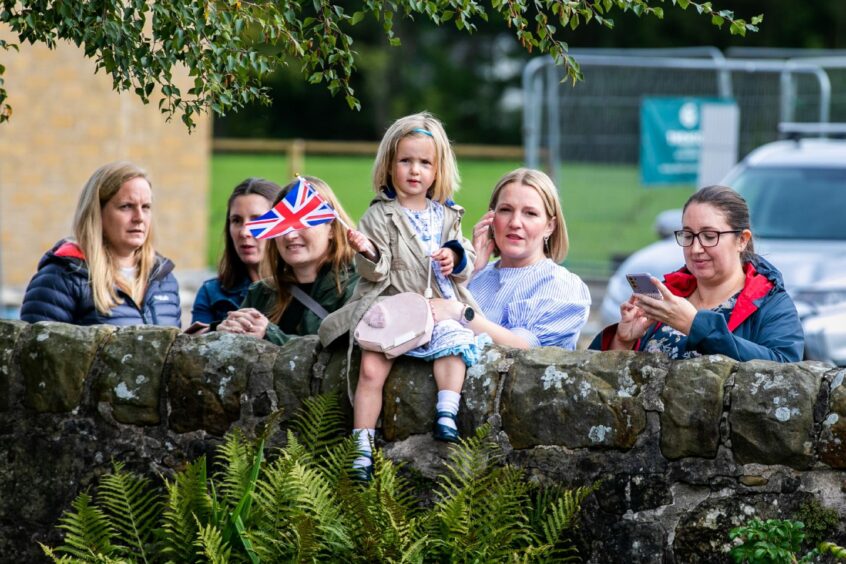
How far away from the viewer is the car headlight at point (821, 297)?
8633mm

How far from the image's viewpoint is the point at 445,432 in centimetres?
417

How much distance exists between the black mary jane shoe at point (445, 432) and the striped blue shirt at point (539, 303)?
22.4 inches

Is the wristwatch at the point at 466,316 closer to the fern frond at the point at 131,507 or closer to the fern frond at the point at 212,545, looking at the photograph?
the fern frond at the point at 212,545

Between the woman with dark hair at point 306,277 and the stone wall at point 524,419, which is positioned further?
the woman with dark hair at point 306,277

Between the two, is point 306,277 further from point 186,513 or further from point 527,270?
point 186,513

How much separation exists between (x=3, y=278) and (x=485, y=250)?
1115 centimetres

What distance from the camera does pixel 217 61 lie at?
465 centimetres

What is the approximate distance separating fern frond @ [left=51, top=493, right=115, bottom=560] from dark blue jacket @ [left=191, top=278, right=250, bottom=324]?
1551 mm

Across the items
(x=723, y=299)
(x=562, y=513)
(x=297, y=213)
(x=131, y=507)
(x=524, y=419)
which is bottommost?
(x=131, y=507)

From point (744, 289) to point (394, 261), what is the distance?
1215 millimetres

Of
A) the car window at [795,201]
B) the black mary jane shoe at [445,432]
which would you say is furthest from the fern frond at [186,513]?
the car window at [795,201]

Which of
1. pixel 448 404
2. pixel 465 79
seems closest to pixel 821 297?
pixel 448 404

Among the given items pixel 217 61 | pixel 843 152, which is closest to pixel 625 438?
pixel 217 61

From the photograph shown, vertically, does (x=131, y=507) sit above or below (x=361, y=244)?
below
